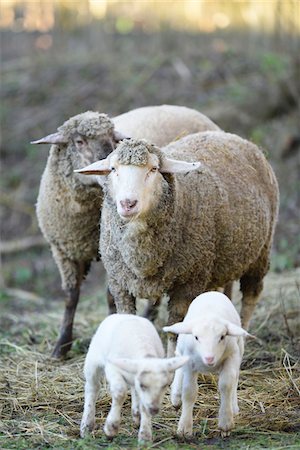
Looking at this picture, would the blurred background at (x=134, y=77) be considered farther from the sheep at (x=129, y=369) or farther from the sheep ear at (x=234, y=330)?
the sheep ear at (x=234, y=330)

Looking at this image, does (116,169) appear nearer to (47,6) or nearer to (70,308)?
(70,308)

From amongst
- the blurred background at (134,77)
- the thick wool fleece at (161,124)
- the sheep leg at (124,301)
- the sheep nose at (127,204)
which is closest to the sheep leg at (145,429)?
the sheep nose at (127,204)

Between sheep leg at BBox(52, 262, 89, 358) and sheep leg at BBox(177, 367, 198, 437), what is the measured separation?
9.11ft

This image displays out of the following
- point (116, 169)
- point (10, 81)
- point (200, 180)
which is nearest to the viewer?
point (116, 169)

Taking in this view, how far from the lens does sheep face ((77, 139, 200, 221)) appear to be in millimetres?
5020

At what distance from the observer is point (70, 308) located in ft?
25.2

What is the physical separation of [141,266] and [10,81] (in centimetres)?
1368

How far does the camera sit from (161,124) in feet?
25.4

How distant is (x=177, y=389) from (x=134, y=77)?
44.3ft

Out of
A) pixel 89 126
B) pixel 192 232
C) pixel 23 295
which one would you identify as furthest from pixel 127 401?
pixel 23 295

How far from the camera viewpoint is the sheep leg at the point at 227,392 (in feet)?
15.6

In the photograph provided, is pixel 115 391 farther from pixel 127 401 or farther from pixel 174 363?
pixel 127 401

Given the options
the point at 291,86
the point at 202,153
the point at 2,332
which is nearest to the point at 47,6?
the point at 291,86

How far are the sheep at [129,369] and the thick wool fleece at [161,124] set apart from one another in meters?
2.97
